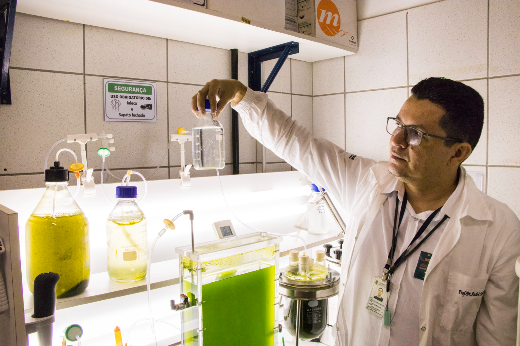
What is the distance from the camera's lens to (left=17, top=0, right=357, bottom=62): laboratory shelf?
136 centimetres

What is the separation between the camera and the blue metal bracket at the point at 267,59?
1980 mm

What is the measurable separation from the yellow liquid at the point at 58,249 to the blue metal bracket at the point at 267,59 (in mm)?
1268

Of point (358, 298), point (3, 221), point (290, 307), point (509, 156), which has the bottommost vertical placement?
point (290, 307)

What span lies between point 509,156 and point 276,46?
133cm

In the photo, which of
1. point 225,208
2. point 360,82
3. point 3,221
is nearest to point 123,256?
point 3,221

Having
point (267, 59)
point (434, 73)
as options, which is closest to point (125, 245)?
point (267, 59)

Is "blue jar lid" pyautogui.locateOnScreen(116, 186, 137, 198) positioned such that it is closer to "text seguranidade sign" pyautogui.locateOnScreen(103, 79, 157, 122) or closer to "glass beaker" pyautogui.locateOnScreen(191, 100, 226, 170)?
"glass beaker" pyautogui.locateOnScreen(191, 100, 226, 170)

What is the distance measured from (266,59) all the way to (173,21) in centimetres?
68

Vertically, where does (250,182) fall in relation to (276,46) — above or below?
below

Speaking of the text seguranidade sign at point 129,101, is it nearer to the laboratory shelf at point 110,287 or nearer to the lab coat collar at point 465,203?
the laboratory shelf at point 110,287

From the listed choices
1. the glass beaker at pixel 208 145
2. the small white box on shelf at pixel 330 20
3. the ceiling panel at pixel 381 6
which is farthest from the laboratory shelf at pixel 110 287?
the ceiling panel at pixel 381 6

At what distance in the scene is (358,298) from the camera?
4.71 feet

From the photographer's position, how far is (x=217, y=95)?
4.68 ft

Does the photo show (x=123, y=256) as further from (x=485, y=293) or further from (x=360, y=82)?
(x=360, y=82)
